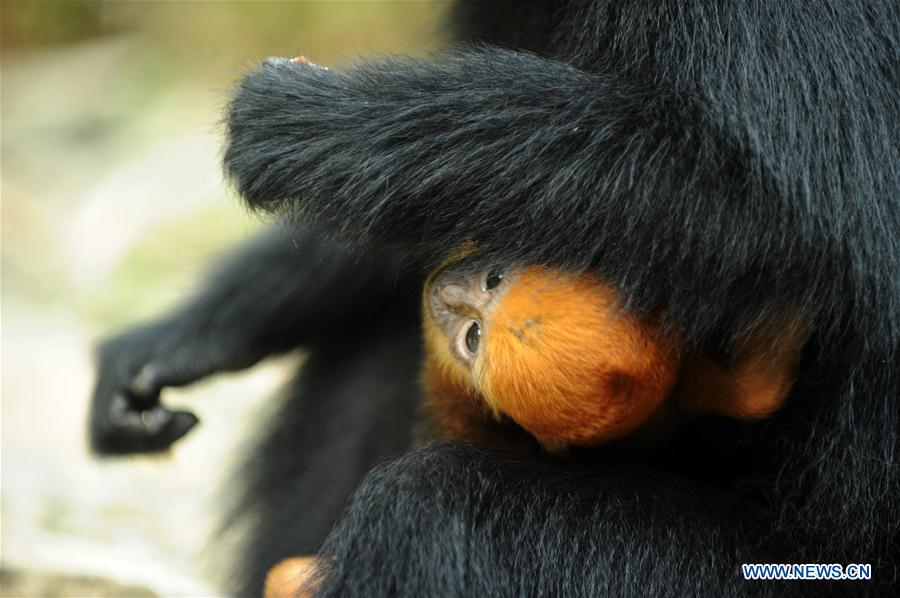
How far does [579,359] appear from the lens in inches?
81.4

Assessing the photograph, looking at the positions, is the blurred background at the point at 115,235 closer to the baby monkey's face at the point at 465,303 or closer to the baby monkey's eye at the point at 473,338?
the baby monkey's face at the point at 465,303

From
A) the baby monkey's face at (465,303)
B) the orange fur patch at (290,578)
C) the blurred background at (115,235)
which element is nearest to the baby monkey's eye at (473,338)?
the baby monkey's face at (465,303)

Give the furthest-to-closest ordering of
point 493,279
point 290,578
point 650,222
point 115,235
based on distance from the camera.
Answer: point 115,235
point 290,578
point 493,279
point 650,222

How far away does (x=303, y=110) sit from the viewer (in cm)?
228

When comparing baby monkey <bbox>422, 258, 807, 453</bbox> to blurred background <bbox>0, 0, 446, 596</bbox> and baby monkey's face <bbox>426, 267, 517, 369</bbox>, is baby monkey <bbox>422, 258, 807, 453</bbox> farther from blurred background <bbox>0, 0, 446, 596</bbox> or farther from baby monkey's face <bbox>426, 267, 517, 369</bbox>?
blurred background <bbox>0, 0, 446, 596</bbox>

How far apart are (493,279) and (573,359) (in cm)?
30

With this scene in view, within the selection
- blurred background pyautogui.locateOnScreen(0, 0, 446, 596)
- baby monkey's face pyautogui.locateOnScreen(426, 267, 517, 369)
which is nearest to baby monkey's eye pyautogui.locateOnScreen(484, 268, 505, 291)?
baby monkey's face pyautogui.locateOnScreen(426, 267, 517, 369)

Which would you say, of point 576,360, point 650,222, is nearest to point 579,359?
point 576,360

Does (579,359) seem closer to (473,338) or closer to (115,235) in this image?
(473,338)

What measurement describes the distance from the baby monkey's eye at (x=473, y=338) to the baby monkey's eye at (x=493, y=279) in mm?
90

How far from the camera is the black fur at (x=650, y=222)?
2.01 m

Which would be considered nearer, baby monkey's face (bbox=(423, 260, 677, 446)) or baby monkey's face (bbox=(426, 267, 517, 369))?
baby monkey's face (bbox=(423, 260, 677, 446))

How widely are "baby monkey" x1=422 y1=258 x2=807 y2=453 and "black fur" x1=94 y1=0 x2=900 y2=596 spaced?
0.19 feet

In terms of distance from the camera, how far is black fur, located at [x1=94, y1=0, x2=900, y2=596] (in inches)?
79.0
